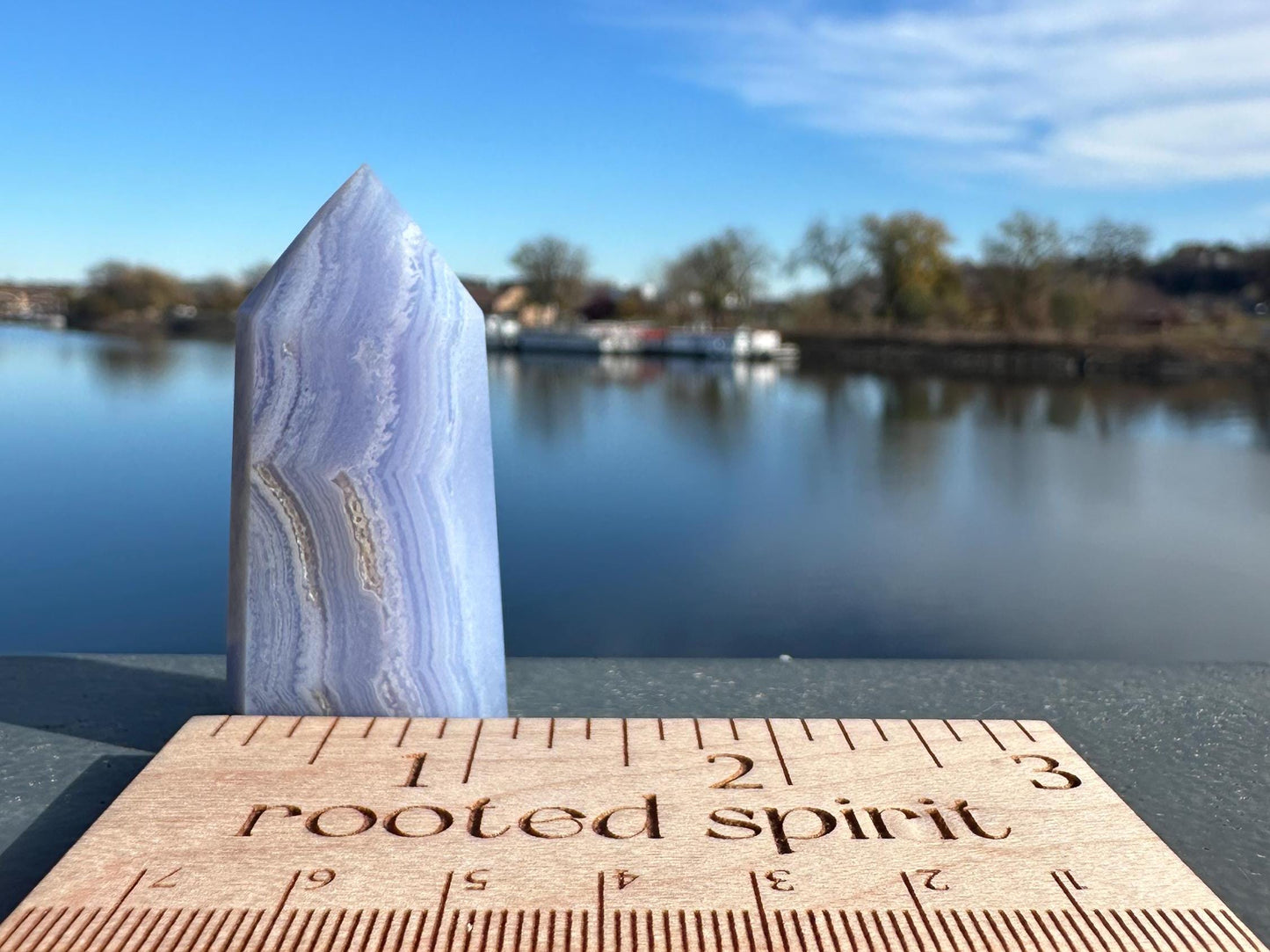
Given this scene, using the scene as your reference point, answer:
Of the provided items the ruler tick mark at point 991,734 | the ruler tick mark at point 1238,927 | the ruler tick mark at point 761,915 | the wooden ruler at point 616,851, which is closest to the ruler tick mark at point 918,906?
the wooden ruler at point 616,851

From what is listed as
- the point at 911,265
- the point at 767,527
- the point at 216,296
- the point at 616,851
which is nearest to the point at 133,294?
the point at 216,296

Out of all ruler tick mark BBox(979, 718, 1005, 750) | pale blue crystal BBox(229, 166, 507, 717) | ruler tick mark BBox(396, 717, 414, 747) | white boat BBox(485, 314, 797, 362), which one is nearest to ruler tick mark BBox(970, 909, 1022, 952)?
ruler tick mark BBox(979, 718, 1005, 750)

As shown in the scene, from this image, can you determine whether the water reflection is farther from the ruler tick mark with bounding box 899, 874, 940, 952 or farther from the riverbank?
the ruler tick mark with bounding box 899, 874, 940, 952

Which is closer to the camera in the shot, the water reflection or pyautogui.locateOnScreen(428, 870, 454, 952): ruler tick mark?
pyautogui.locateOnScreen(428, 870, 454, 952): ruler tick mark

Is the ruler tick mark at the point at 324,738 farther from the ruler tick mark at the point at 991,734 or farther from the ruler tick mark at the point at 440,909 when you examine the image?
the ruler tick mark at the point at 991,734

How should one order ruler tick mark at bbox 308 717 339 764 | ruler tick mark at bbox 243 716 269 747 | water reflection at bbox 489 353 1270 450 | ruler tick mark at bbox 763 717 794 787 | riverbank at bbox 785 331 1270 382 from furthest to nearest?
A: riverbank at bbox 785 331 1270 382 → water reflection at bbox 489 353 1270 450 → ruler tick mark at bbox 243 716 269 747 → ruler tick mark at bbox 308 717 339 764 → ruler tick mark at bbox 763 717 794 787

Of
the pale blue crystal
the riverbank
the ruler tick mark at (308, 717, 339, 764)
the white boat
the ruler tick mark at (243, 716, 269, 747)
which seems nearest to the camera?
the ruler tick mark at (308, 717, 339, 764)

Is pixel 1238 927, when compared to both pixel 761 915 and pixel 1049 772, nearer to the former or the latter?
pixel 1049 772

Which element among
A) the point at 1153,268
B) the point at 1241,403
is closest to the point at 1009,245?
the point at 1153,268
